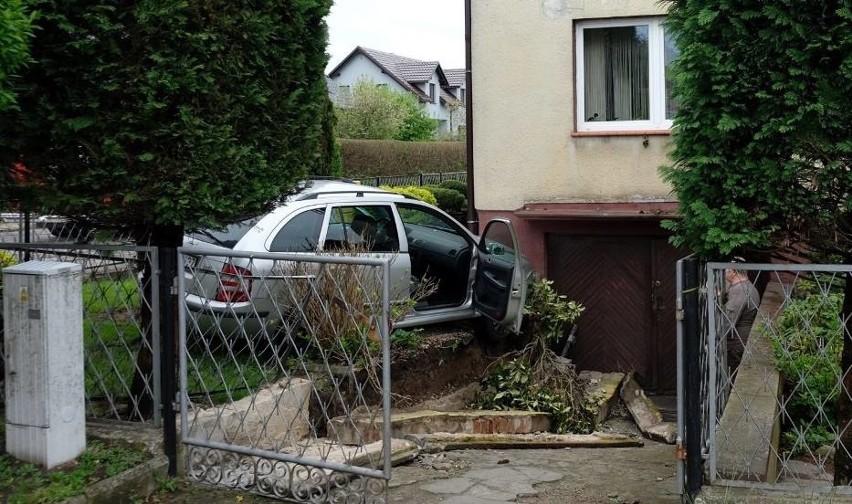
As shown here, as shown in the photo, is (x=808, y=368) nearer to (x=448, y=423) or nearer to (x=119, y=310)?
(x=448, y=423)

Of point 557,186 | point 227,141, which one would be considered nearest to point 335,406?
point 227,141

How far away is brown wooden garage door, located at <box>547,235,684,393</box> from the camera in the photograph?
40.2ft

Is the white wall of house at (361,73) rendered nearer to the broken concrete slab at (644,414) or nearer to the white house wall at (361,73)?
the white house wall at (361,73)

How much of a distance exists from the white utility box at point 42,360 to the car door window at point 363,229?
3.30 m

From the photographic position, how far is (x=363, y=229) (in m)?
8.66

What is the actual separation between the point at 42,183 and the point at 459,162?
98.2 feet

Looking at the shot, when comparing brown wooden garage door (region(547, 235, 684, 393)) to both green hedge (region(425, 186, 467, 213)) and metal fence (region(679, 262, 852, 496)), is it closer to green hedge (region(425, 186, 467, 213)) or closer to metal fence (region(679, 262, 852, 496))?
metal fence (region(679, 262, 852, 496))

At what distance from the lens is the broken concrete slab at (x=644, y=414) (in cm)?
934

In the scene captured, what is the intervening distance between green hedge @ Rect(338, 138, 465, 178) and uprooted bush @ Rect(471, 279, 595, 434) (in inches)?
662

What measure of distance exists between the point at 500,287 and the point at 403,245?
1.04 meters

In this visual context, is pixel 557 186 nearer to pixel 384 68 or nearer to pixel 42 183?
pixel 42 183

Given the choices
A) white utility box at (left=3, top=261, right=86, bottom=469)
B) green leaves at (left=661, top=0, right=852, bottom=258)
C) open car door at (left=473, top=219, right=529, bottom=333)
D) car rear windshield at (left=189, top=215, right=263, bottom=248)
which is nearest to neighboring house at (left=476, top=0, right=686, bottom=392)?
open car door at (left=473, top=219, right=529, bottom=333)

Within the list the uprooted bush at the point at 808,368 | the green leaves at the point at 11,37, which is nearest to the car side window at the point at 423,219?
the uprooted bush at the point at 808,368

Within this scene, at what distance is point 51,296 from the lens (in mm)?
4863
